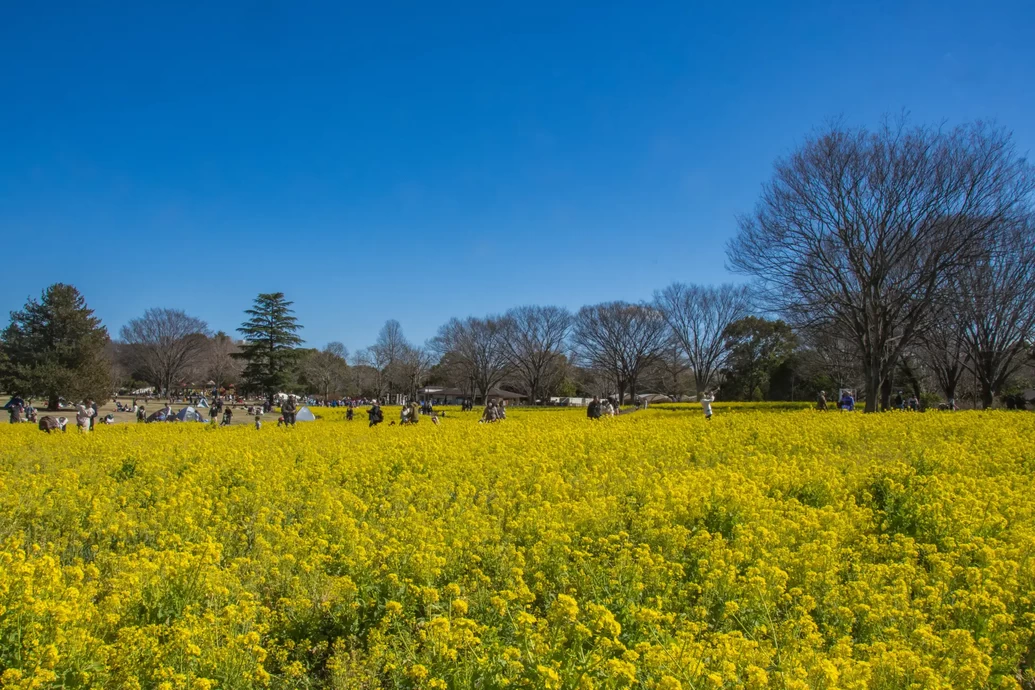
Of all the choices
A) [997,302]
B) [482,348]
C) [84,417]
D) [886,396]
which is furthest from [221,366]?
[997,302]

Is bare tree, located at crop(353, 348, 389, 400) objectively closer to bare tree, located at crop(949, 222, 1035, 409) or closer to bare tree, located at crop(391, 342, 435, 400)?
bare tree, located at crop(391, 342, 435, 400)

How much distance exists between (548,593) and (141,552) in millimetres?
3121

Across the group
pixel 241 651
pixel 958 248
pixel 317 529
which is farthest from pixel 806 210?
pixel 241 651

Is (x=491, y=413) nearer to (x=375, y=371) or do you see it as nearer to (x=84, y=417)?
(x=84, y=417)

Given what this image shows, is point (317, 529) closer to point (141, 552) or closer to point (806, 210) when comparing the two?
point (141, 552)

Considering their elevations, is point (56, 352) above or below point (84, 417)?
above

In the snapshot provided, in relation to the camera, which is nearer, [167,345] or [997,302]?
[997,302]

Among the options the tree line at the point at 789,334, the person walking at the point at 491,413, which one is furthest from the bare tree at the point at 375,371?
the person walking at the point at 491,413

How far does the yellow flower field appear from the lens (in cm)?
315

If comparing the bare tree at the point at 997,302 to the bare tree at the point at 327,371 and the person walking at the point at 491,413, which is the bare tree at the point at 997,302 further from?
the bare tree at the point at 327,371

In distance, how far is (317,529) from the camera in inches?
235

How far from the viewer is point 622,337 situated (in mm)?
58750

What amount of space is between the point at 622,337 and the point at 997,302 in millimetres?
33507

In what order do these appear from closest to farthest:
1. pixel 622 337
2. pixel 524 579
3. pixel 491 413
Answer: pixel 524 579 → pixel 491 413 → pixel 622 337
